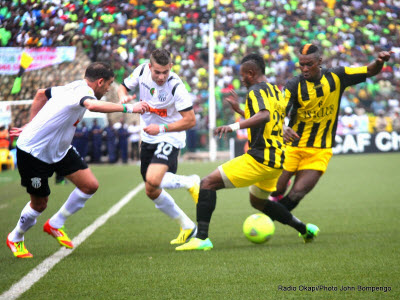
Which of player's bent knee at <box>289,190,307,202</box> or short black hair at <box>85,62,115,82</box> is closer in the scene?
short black hair at <box>85,62,115,82</box>

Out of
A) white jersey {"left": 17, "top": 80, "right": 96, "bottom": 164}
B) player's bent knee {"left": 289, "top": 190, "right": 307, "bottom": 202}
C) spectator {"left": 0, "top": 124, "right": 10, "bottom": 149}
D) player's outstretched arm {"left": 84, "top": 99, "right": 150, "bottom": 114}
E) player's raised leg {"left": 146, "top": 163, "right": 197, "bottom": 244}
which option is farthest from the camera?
spectator {"left": 0, "top": 124, "right": 10, "bottom": 149}

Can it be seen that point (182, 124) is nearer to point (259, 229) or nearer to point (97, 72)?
point (97, 72)

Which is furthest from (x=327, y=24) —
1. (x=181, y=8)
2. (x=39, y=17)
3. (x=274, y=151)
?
(x=274, y=151)

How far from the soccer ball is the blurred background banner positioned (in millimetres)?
8542

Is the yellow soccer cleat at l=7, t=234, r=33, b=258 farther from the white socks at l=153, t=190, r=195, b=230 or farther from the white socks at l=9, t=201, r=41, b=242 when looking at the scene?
the white socks at l=153, t=190, r=195, b=230

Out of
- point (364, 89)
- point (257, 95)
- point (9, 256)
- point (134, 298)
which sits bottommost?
point (364, 89)

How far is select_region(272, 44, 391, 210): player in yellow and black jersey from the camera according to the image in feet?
26.2

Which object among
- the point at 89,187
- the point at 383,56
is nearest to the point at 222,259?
the point at 89,187

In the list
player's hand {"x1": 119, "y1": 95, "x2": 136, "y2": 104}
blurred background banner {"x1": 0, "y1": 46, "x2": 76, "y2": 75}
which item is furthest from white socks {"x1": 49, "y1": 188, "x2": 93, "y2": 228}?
blurred background banner {"x1": 0, "y1": 46, "x2": 76, "y2": 75}

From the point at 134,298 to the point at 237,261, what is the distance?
175cm

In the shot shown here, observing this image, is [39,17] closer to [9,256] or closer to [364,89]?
[9,256]

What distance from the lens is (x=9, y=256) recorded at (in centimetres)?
709

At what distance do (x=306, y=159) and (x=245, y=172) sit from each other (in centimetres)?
120

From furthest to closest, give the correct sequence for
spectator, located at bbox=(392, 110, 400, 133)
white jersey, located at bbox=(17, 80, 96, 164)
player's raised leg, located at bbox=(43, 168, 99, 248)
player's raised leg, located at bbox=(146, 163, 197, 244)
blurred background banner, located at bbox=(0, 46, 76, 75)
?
spectator, located at bbox=(392, 110, 400, 133), blurred background banner, located at bbox=(0, 46, 76, 75), player's raised leg, located at bbox=(146, 163, 197, 244), player's raised leg, located at bbox=(43, 168, 99, 248), white jersey, located at bbox=(17, 80, 96, 164)
